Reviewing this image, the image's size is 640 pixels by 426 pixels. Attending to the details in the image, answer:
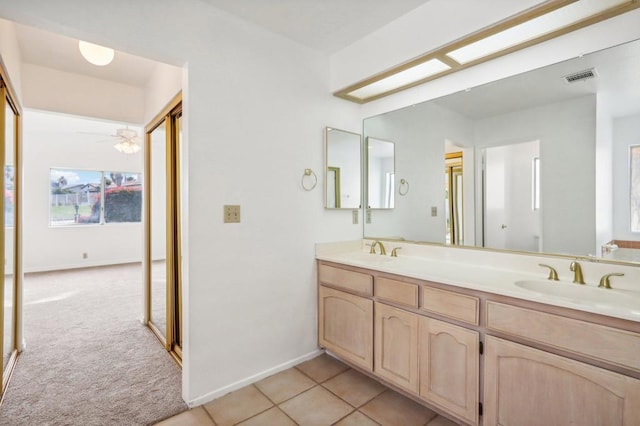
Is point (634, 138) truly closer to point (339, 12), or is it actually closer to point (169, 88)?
point (339, 12)

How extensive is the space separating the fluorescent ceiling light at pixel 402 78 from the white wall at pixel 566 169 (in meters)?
0.62

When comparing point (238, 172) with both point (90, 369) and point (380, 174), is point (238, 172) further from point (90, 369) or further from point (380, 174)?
point (90, 369)

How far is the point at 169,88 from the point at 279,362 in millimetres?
2324

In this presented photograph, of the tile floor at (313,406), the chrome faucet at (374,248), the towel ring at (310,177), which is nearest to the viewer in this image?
the tile floor at (313,406)

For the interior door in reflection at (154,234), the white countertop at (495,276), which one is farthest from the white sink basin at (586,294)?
the interior door in reflection at (154,234)

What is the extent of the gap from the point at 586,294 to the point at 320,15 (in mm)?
2214

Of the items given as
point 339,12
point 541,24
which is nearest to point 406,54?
point 339,12

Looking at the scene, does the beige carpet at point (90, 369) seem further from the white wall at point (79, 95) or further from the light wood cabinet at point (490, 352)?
the white wall at point (79, 95)

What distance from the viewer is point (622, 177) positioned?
156cm

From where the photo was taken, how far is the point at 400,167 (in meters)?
2.61

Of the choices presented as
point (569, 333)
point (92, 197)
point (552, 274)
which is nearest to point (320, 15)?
point (552, 274)

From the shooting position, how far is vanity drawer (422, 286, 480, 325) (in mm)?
1542

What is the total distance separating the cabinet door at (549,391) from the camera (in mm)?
1135

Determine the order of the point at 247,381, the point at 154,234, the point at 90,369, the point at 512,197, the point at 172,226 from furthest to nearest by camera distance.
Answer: the point at 154,234 < the point at 172,226 < the point at 90,369 < the point at 247,381 < the point at 512,197
